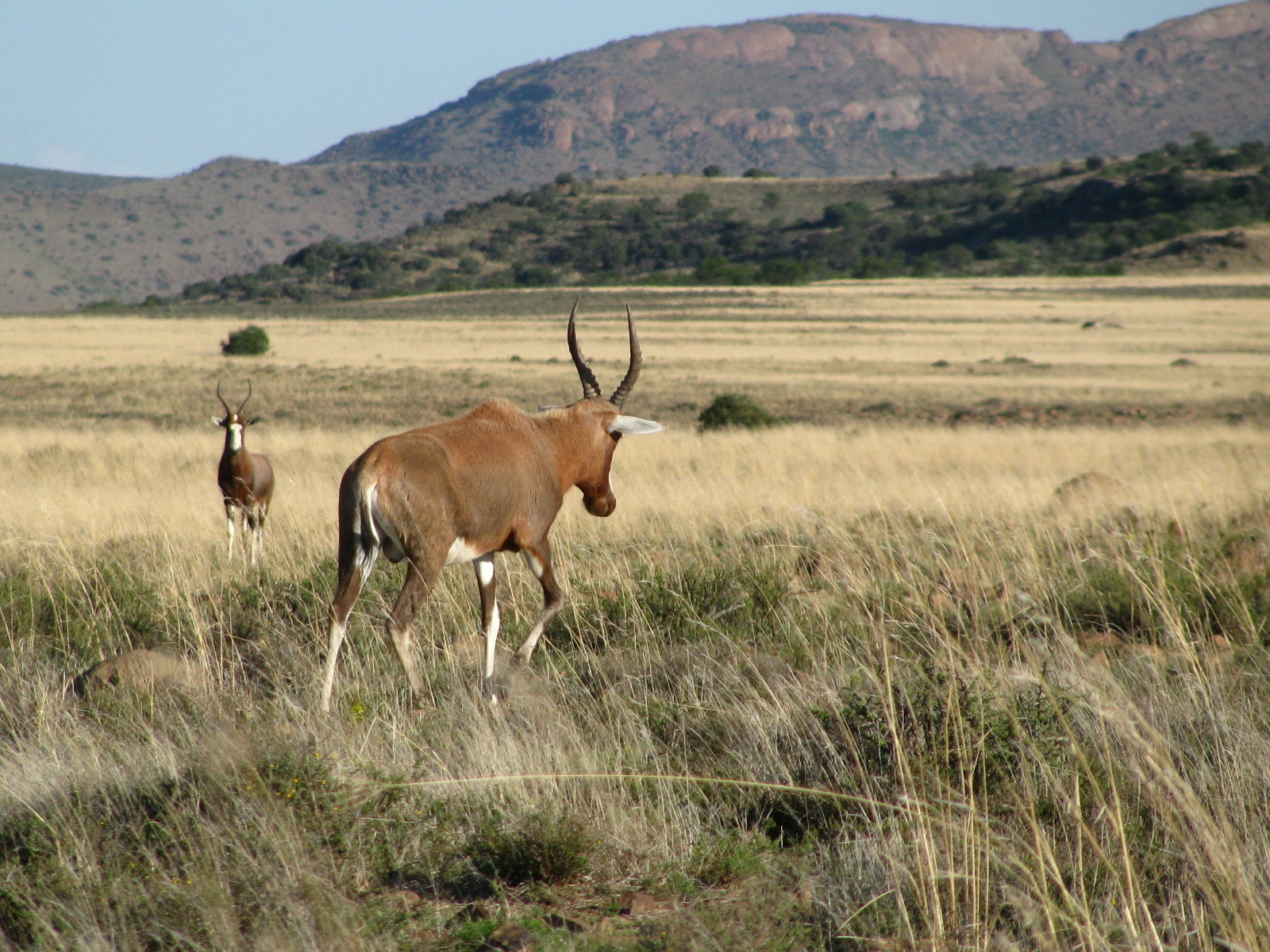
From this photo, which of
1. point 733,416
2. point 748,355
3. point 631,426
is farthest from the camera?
point 748,355

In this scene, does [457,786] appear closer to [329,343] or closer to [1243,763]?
[1243,763]

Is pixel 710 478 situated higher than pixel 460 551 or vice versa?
pixel 460 551

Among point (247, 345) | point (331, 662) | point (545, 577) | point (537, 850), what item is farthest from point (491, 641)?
point (247, 345)

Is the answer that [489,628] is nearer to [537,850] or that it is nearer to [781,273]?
[537,850]

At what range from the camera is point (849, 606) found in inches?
251

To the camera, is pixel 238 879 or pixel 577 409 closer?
pixel 238 879

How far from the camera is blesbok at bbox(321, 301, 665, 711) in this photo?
5.05m

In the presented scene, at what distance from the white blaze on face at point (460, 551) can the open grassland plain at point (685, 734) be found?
26.3 inches

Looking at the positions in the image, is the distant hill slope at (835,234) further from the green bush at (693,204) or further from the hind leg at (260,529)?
the hind leg at (260,529)

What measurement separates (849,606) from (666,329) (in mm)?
43808

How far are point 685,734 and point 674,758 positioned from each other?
218 millimetres

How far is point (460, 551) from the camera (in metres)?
5.34

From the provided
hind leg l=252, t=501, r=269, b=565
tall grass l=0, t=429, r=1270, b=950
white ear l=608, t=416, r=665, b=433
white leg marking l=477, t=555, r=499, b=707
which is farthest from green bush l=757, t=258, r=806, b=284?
white leg marking l=477, t=555, r=499, b=707

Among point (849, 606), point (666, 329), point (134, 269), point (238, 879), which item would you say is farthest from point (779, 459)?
point (134, 269)
